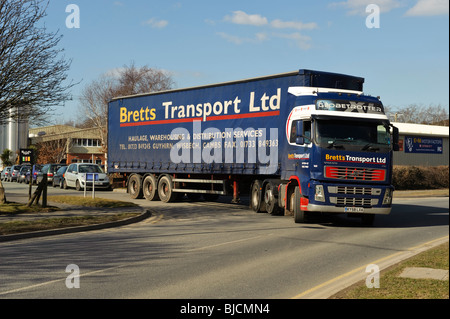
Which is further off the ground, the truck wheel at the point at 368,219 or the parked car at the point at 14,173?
the parked car at the point at 14,173

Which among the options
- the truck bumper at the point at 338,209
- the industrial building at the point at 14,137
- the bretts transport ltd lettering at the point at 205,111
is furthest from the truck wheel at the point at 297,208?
the industrial building at the point at 14,137

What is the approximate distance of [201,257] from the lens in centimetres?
1064

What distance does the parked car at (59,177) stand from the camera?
36969mm

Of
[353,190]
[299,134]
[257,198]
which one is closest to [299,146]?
[299,134]

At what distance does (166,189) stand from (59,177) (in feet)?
51.9

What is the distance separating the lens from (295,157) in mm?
16766

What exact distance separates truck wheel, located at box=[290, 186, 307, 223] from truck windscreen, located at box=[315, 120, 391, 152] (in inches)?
73.6

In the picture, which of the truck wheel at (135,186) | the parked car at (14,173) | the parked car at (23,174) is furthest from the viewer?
the parked car at (14,173)

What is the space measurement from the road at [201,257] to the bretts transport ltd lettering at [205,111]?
4.03m

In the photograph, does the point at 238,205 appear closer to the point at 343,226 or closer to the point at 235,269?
the point at 343,226

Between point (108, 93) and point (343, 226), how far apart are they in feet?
144

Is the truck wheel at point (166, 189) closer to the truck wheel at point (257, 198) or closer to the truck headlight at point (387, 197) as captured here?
the truck wheel at point (257, 198)

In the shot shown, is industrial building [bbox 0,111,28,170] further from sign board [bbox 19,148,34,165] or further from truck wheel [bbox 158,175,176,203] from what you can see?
sign board [bbox 19,148,34,165]

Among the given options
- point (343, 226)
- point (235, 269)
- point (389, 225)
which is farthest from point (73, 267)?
point (389, 225)
